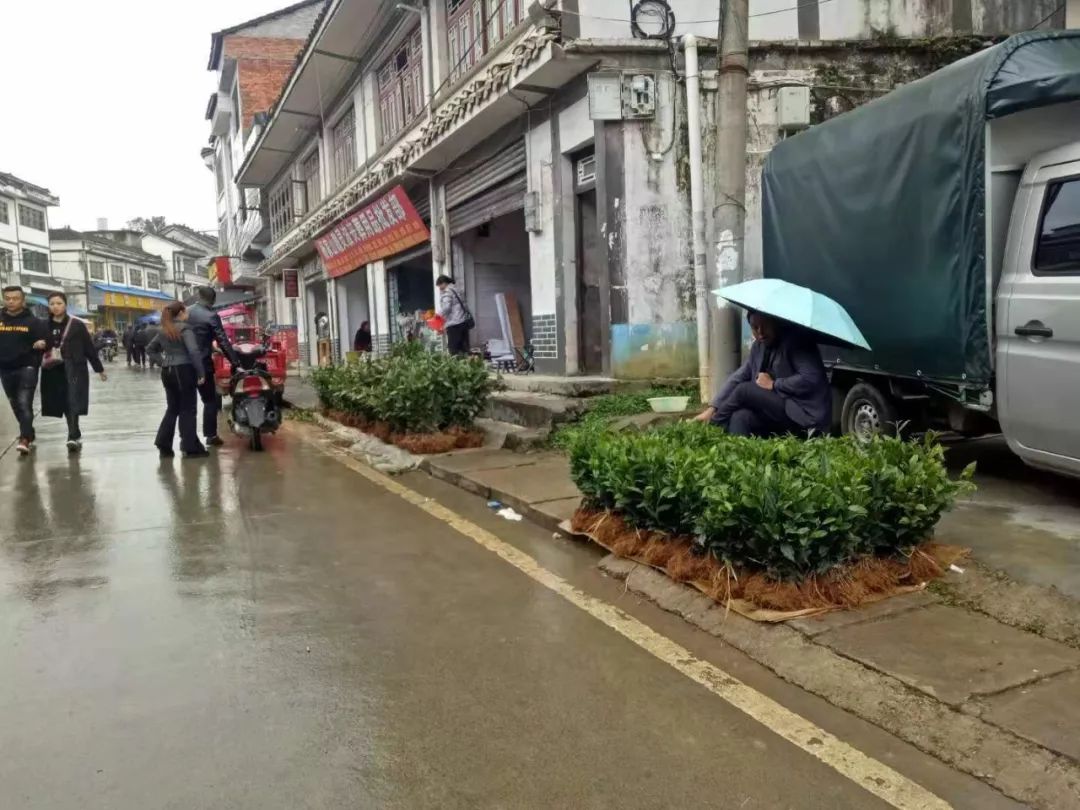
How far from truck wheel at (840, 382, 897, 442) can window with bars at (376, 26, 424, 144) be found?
1071 centimetres

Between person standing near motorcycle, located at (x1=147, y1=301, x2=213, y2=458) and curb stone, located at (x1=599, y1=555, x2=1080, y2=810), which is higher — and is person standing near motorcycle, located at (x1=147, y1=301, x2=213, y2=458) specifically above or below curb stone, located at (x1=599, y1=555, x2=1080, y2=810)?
above

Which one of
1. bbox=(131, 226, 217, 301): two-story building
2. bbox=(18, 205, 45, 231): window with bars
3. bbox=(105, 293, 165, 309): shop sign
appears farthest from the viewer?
bbox=(131, 226, 217, 301): two-story building

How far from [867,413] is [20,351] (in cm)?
829

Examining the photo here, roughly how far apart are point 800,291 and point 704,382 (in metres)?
3.47

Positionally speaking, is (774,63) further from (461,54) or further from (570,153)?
(461,54)

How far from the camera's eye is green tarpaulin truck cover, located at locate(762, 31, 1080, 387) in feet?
15.7

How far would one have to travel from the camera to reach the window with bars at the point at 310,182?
937 inches

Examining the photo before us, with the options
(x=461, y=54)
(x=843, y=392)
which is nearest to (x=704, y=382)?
(x=843, y=392)

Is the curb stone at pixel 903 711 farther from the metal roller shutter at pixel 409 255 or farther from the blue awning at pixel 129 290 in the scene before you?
the blue awning at pixel 129 290

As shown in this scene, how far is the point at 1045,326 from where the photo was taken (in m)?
4.56

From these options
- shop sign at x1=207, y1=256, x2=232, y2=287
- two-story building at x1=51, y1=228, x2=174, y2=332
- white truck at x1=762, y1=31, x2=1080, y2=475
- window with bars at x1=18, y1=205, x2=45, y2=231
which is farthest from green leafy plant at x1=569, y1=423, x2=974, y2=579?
two-story building at x1=51, y1=228, x2=174, y2=332

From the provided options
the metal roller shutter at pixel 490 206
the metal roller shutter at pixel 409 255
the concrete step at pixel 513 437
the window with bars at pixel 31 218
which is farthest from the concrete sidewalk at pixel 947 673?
the window with bars at pixel 31 218

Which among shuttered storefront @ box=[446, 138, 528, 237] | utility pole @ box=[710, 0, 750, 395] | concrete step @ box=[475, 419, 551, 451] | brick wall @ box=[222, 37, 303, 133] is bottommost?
concrete step @ box=[475, 419, 551, 451]

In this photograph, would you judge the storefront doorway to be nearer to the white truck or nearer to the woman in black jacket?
the white truck
